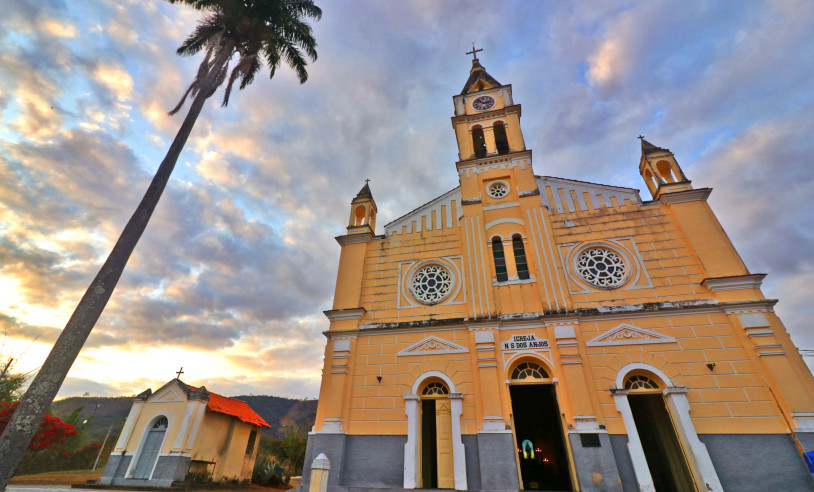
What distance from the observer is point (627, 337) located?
1120 centimetres

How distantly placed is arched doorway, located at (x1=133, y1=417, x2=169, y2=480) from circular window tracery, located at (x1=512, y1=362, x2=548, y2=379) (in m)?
16.9

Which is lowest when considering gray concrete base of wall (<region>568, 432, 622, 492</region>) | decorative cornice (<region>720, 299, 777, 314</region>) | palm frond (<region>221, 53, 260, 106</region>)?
gray concrete base of wall (<region>568, 432, 622, 492</region>)

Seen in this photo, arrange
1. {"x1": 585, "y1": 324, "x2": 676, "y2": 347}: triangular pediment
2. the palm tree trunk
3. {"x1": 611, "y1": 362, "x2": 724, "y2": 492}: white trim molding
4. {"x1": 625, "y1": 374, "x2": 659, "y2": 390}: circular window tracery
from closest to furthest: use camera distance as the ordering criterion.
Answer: the palm tree trunk, {"x1": 611, "y1": 362, "x2": 724, "y2": 492}: white trim molding, {"x1": 625, "y1": 374, "x2": 659, "y2": 390}: circular window tracery, {"x1": 585, "y1": 324, "x2": 676, "y2": 347}: triangular pediment

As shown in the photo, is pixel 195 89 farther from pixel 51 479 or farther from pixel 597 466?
pixel 51 479

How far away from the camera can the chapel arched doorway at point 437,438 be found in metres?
11.0

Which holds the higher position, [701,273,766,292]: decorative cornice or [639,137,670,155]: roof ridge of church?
[639,137,670,155]: roof ridge of church

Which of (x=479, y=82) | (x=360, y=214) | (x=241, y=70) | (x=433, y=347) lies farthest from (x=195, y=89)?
(x=479, y=82)

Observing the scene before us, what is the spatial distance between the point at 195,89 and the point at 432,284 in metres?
11.3

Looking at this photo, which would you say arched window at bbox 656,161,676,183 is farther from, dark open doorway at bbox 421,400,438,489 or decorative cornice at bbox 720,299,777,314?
dark open doorway at bbox 421,400,438,489

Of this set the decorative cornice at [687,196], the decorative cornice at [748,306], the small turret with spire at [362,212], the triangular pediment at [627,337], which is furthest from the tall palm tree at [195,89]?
the decorative cornice at [748,306]

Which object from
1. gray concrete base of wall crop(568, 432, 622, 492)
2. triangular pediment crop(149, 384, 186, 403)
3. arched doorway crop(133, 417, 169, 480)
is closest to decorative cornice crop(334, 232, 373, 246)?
gray concrete base of wall crop(568, 432, 622, 492)

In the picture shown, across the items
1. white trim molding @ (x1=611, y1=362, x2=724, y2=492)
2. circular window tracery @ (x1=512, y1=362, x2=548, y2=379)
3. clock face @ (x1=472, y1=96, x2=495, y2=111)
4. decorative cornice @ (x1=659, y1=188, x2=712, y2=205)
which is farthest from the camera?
clock face @ (x1=472, y1=96, x2=495, y2=111)

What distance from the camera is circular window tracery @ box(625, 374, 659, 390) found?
35.4 ft

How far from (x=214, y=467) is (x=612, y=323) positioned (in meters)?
20.3
